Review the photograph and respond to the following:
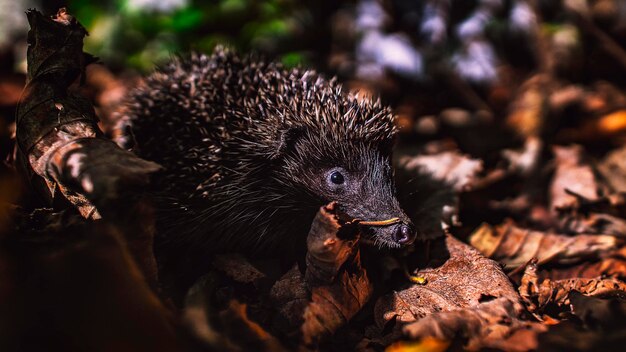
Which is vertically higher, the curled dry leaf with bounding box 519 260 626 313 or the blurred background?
the blurred background

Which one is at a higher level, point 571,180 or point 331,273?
point 571,180

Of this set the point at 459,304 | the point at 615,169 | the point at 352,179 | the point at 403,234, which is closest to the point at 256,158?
the point at 352,179

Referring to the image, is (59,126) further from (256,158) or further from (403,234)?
(403,234)

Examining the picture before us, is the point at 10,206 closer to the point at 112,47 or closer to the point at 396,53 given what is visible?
the point at 112,47

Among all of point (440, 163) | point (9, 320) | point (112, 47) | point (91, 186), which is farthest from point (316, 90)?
point (112, 47)

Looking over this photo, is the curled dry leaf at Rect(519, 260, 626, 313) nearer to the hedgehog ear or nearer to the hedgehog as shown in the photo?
the hedgehog

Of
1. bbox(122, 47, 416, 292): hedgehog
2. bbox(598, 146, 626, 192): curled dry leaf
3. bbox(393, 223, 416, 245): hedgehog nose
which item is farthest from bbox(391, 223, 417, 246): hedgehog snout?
bbox(598, 146, 626, 192): curled dry leaf

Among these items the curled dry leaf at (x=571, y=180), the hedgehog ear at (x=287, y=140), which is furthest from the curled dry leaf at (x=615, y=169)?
the hedgehog ear at (x=287, y=140)
